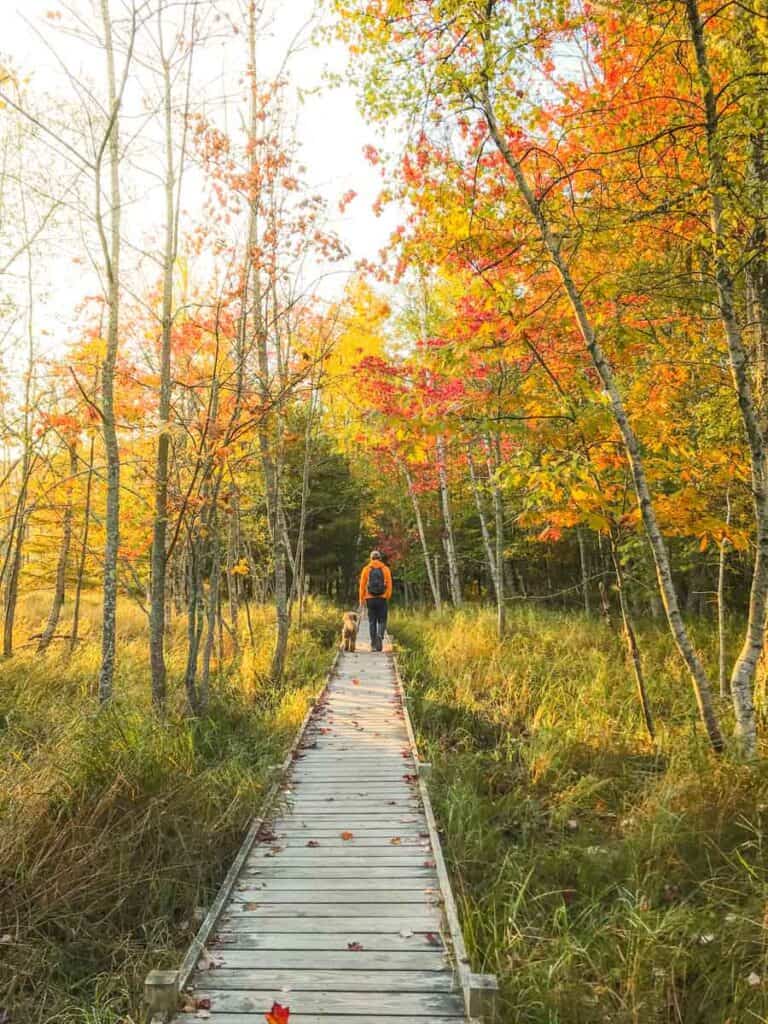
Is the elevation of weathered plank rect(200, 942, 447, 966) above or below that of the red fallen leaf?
below

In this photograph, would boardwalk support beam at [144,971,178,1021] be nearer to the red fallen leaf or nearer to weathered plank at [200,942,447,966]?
weathered plank at [200,942,447,966]

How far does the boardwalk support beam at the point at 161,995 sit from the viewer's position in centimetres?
288

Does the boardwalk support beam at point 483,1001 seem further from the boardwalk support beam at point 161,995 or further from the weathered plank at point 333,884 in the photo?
the boardwalk support beam at point 161,995

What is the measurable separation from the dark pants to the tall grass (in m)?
4.65

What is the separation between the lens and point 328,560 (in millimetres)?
24625

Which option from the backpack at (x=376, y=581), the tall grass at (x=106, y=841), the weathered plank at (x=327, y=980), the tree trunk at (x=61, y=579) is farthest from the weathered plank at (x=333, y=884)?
the tree trunk at (x=61, y=579)

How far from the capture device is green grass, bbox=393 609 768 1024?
328 centimetres

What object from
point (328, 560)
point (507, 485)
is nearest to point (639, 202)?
point (507, 485)

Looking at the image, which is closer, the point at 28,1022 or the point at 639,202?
the point at 28,1022

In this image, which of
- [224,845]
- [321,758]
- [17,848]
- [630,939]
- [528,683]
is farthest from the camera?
[528,683]

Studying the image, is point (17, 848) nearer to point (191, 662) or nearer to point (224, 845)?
point (224, 845)

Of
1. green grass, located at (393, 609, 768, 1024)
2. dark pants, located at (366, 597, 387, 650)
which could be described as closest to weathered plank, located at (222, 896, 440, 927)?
green grass, located at (393, 609, 768, 1024)

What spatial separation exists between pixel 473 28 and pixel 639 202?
2039 millimetres

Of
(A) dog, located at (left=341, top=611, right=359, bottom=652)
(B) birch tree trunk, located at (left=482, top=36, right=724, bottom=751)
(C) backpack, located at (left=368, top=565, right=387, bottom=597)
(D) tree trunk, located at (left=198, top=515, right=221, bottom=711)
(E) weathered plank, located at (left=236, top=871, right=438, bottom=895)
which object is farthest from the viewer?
(A) dog, located at (left=341, top=611, right=359, bottom=652)
